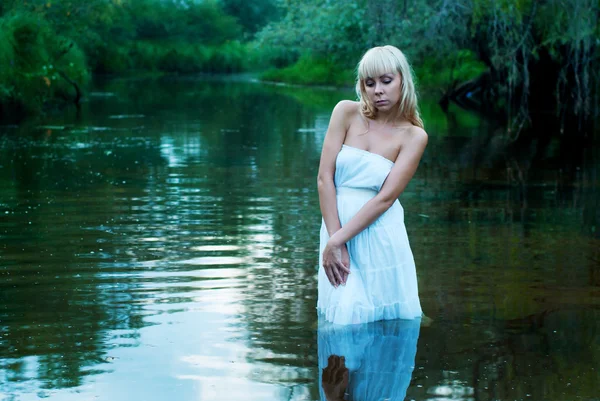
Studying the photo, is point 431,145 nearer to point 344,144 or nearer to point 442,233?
point 442,233

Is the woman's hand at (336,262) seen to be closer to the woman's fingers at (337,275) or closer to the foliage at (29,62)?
the woman's fingers at (337,275)

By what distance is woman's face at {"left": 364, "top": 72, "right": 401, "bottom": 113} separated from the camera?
4.78 m

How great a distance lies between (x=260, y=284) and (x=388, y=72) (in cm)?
251

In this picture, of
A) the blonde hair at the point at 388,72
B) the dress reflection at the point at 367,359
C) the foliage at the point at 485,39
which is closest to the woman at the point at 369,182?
the blonde hair at the point at 388,72

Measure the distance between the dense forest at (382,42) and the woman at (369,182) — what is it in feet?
30.6

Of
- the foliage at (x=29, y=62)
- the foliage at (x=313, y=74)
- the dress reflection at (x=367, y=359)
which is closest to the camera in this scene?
the dress reflection at (x=367, y=359)

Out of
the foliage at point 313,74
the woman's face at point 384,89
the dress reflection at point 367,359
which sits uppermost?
the woman's face at point 384,89

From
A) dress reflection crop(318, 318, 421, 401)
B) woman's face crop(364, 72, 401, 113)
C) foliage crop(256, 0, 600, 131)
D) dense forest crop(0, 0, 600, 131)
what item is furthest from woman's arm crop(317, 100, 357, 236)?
foliage crop(256, 0, 600, 131)

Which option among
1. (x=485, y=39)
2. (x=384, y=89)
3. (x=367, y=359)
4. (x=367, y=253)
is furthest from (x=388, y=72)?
(x=485, y=39)

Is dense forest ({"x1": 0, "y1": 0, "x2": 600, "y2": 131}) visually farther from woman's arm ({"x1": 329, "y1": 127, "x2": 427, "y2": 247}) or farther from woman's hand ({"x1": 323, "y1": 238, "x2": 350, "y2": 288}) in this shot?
woman's hand ({"x1": 323, "y1": 238, "x2": 350, "y2": 288})

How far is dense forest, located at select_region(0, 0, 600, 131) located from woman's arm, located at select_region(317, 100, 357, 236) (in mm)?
9350

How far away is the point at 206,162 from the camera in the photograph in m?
15.3

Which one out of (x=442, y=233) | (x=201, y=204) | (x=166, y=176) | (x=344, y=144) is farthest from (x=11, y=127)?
(x=344, y=144)

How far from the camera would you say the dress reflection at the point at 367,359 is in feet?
14.9
